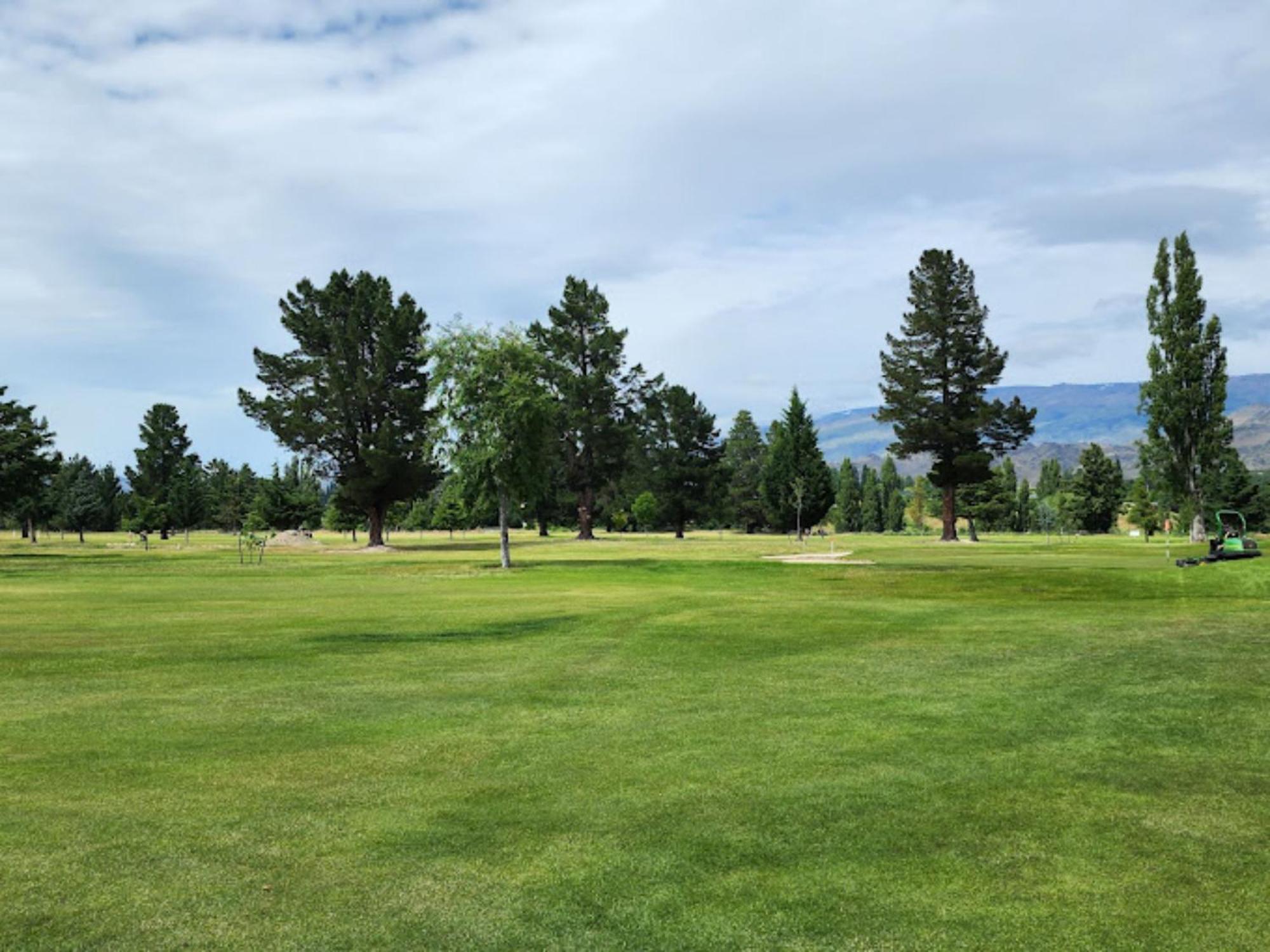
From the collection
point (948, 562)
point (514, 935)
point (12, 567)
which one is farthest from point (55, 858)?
point (12, 567)

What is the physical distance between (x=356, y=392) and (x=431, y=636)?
63.0m

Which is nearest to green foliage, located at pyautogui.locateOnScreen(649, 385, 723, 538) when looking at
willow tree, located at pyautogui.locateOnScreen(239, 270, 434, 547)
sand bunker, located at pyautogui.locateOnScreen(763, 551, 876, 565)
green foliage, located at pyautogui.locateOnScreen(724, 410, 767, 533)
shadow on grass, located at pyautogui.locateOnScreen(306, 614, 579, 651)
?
green foliage, located at pyautogui.locateOnScreen(724, 410, 767, 533)

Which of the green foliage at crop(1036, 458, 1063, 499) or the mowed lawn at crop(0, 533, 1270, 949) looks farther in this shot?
the green foliage at crop(1036, 458, 1063, 499)

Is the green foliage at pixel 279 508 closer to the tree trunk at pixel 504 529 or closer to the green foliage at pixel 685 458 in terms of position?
the green foliage at pixel 685 458

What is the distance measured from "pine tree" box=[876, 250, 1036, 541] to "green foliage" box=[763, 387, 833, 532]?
14977 mm

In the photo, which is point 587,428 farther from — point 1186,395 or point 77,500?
point 77,500

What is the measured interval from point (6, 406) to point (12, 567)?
26.6m

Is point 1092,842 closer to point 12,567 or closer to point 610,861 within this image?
point 610,861

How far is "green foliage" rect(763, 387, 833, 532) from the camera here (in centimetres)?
9431

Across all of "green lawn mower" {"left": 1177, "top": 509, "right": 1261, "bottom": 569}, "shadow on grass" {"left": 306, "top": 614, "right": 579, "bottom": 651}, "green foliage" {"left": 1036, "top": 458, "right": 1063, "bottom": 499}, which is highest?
"green foliage" {"left": 1036, "top": 458, "right": 1063, "bottom": 499}

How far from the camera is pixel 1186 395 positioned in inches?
2643

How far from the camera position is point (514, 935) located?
18.7ft

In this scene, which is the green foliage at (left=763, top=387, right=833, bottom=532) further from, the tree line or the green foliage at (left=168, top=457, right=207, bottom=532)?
the green foliage at (left=168, top=457, right=207, bottom=532)

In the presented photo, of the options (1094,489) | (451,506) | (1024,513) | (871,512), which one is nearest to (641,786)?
(451,506)
